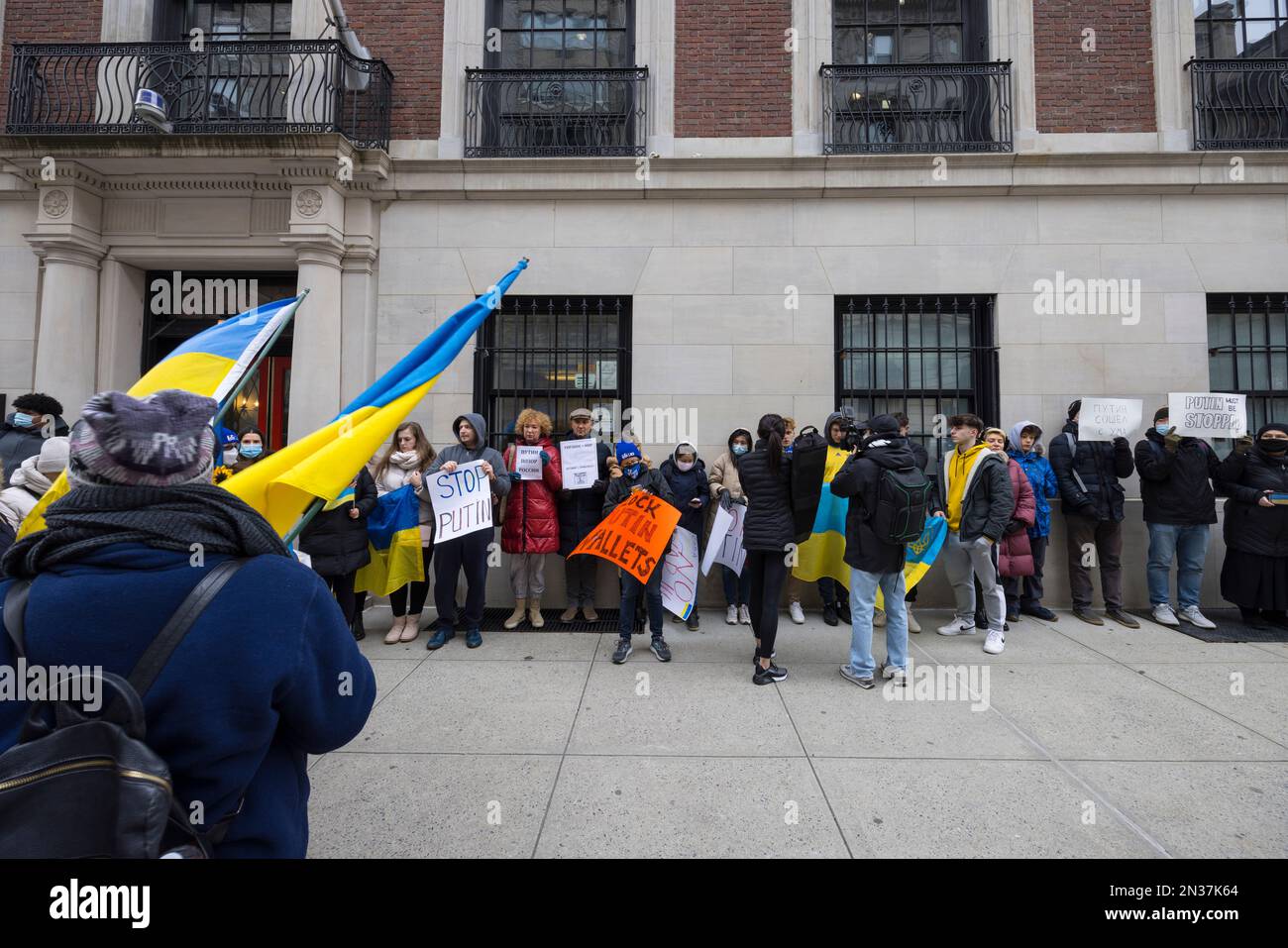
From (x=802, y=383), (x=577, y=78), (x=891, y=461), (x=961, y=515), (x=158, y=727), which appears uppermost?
(x=577, y=78)

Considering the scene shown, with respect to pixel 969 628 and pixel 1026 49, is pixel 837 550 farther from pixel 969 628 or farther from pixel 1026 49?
pixel 1026 49

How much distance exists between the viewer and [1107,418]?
7090 mm

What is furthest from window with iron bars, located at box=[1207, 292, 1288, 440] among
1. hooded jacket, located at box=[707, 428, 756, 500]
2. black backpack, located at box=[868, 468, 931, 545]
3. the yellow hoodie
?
hooded jacket, located at box=[707, 428, 756, 500]

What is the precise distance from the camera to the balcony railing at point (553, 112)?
8.05 meters

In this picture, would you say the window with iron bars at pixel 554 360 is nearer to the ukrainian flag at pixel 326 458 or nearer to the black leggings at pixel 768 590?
the black leggings at pixel 768 590

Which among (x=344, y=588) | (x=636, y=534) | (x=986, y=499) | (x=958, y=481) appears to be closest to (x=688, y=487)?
(x=636, y=534)

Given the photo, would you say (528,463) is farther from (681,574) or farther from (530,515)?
(681,574)

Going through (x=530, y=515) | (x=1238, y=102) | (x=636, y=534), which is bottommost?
(x=636, y=534)

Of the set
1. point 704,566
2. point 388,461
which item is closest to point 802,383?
point 704,566

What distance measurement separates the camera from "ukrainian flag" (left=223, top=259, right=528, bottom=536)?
7.09ft

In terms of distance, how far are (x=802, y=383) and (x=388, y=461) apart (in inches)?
193

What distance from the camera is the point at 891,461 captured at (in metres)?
5.05

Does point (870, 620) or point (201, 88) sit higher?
point (201, 88)

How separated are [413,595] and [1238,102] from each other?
1169 centimetres
